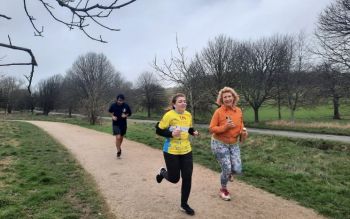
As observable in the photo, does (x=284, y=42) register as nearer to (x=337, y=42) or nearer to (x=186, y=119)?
(x=337, y=42)

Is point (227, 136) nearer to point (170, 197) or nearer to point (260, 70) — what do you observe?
point (170, 197)

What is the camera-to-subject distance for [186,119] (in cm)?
681

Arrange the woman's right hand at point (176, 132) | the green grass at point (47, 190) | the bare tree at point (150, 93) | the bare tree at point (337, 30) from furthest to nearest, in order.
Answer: the bare tree at point (150, 93)
the bare tree at point (337, 30)
the green grass at point (47, 190)
the woman's right hand at point (176, 132)

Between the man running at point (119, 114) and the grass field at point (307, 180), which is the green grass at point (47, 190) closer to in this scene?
the man running at point (119, 114)

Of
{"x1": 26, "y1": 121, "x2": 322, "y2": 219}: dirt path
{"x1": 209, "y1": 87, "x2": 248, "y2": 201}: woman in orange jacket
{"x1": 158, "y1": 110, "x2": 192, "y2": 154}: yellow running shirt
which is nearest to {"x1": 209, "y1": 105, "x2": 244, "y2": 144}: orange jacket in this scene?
{"x1": 209, "y1": 87, "x2": 248, "y2": 201}: woman in orange jacket

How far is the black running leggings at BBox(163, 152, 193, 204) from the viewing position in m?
6.59

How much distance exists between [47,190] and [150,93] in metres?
63.9

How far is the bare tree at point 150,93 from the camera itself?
69812 mm

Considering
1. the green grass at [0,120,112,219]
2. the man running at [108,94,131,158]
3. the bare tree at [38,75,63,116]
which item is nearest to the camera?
the green grass at [0,120,112,219]

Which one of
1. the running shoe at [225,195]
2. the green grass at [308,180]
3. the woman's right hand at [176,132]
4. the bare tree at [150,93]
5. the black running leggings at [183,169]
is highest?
the bare tree at [150,93]

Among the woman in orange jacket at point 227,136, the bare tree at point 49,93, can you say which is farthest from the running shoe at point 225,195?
the bare tree at point 49,93

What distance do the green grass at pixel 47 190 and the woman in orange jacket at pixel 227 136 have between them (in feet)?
7.18

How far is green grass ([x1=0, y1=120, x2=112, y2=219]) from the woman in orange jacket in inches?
86.2

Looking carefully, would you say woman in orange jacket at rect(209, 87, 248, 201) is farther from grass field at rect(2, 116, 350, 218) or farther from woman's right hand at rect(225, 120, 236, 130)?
grass field at rect(2, 116, 350, 218)
